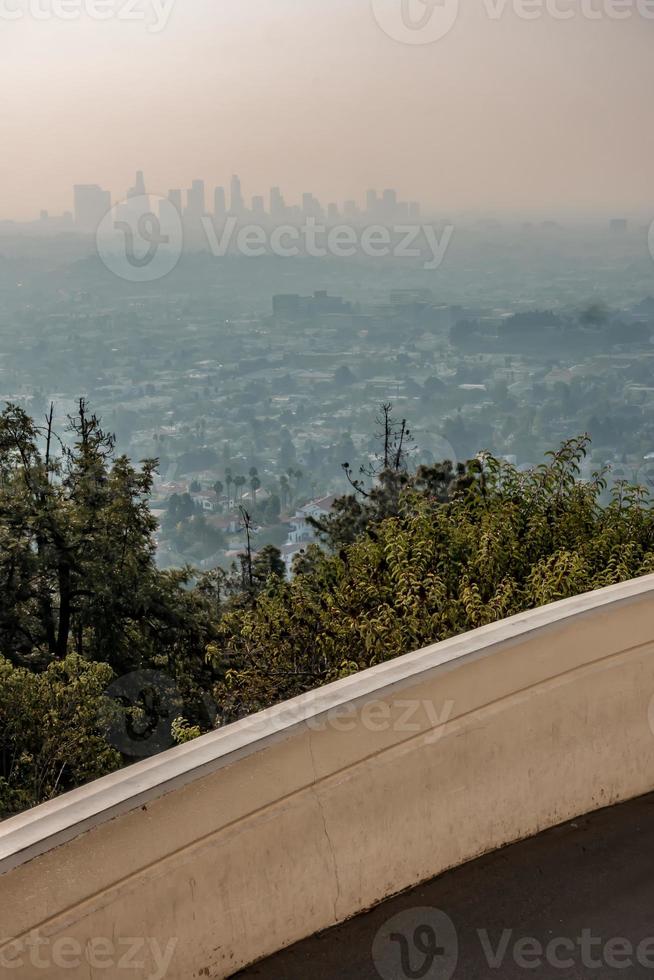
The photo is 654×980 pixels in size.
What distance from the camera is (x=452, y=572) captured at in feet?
20.8

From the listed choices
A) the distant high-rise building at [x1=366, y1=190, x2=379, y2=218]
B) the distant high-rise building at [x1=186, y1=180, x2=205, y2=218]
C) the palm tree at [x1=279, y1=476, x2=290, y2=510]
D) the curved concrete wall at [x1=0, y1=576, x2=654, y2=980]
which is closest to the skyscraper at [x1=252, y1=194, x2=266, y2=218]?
the distant high-rise building at [x1=186, y1=180, x2=205, y2=218]

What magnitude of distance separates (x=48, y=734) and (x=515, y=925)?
7.30 m

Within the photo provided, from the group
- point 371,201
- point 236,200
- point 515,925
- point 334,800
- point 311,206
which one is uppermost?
point 371,201

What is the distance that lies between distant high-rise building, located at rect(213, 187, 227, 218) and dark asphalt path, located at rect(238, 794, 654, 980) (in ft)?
187

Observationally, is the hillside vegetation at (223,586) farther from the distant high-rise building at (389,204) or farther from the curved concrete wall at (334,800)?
the distant high-rise building at (389,204)

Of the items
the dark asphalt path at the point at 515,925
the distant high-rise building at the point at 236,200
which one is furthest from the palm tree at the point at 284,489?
the distant high-rise building at the point at 236,200

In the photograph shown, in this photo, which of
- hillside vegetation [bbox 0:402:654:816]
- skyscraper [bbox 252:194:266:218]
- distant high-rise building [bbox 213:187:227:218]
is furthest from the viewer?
skyscraper [bbox 252:194:266:218]

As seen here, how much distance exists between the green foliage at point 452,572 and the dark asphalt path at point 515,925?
7.36 feet

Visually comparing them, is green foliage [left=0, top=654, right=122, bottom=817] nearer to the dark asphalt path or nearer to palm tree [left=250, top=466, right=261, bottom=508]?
the dark asphalt path

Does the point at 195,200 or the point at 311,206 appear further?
the point at 311,206

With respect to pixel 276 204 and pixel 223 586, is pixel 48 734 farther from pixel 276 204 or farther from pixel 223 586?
pixel 276 204

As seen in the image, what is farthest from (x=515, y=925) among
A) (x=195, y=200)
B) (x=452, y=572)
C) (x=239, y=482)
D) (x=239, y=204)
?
(x=195, y=200)

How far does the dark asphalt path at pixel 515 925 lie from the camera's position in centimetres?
279

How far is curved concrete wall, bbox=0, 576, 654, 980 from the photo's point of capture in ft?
7.84
